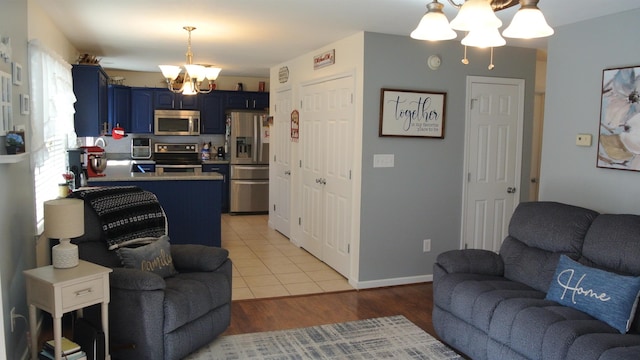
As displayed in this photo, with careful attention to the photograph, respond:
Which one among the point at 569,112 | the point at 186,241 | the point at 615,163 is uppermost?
the point at 569,112

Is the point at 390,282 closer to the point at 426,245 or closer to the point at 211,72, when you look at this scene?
the point at 426,245

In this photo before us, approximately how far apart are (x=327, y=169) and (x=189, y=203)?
1.50 meters

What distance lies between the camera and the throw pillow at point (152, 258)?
330cm

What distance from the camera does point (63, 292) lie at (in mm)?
2693

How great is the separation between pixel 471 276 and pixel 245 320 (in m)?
1.73

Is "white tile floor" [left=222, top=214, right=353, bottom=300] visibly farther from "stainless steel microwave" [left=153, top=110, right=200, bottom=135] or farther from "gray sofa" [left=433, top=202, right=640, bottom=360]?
"stainless steel microwave" [left=153, top=110, right=200, bottom=135]

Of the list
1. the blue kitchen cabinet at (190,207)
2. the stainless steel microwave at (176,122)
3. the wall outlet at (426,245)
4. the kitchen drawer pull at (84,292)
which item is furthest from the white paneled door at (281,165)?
the kitchen drawer pull at (84,292)

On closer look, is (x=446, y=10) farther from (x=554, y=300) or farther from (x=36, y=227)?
(x=36, y=227)

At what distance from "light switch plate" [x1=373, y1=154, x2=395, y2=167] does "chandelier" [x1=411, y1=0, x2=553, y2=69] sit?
2574 millimetres

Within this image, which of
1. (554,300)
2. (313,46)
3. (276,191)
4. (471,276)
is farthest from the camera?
(276,191)

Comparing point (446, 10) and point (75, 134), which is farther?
point (75, 134)

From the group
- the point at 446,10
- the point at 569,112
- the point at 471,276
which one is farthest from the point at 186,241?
the point at 569,112

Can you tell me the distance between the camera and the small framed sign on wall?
4.71 m

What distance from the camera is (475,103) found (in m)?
5.06
